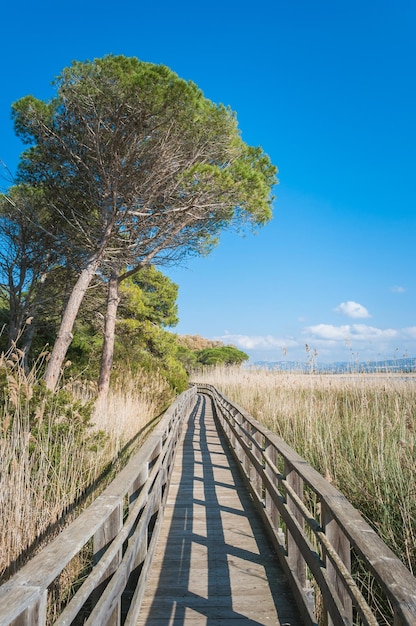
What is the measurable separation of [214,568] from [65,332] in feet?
20.7

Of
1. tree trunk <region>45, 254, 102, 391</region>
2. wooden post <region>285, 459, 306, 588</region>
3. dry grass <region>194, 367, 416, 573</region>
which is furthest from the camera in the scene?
tree trunk <region>45, 254, 102, 391</region>

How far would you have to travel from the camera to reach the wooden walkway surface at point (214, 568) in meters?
2.85

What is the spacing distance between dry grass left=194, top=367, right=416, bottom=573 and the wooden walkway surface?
2.95ft

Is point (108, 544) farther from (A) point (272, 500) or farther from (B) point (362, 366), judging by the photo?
(B) point (362, 366)

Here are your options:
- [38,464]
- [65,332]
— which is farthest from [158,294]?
[38,464]

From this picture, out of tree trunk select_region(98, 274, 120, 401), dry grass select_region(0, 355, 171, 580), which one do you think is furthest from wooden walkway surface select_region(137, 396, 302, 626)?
tree trunk select_region(98, 274, 120, 401)

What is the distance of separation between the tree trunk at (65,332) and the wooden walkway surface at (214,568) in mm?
3644

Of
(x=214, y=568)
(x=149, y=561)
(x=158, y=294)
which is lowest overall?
(x=214, y=568)

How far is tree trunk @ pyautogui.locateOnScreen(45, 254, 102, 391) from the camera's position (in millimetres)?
8531

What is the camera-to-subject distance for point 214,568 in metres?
3.56

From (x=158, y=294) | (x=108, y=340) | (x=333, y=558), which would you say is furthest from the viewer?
(x=158, y=294)

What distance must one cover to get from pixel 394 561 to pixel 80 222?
407 inches

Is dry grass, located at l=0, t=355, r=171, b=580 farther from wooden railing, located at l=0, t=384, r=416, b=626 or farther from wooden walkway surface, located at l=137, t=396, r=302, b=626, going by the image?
wooden walkway surface, located at l=137, t=396, r=302, b=626

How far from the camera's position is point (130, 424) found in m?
8.66
